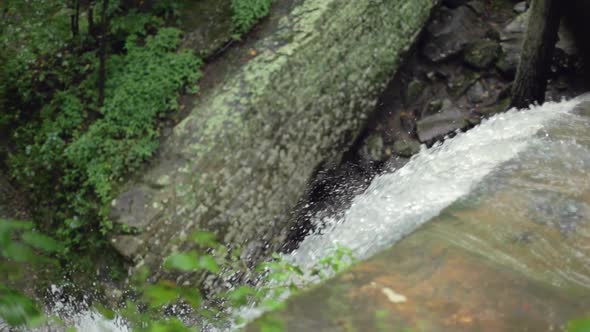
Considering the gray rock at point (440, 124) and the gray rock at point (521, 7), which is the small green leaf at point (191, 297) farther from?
the gray rock at point (521, 7)

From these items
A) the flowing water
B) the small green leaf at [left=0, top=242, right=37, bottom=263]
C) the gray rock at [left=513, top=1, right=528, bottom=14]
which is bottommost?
the gray rock at [left=513, top=1, right=528, bottom=14]

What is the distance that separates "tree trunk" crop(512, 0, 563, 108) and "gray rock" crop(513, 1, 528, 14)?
4.82ft

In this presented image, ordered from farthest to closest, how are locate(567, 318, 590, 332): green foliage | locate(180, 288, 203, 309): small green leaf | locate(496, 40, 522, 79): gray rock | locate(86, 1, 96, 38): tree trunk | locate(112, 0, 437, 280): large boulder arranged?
locate(496, 40, 522, 79): gray rock
locate(86, 1, 96, 38): tree trunk
locate(112, 0, 437, 280): large boulder
locate(180, 288, 203, 309): small green leaf
locate(567, 318, 590, 332): green foliage

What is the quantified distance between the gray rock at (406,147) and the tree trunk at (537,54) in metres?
1.05

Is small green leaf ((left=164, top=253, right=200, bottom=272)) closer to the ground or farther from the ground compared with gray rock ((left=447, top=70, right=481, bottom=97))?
farther from the ground

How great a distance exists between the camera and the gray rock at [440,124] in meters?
5.71

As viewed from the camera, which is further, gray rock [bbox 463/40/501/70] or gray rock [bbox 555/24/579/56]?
gray rock [bbox 463/40/501/70]

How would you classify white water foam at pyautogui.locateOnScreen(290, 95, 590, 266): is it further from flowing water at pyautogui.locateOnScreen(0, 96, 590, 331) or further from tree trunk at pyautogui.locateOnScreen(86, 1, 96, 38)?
tree trunk at pyautogui.locateOnScreen(86, 1, 96, 38)

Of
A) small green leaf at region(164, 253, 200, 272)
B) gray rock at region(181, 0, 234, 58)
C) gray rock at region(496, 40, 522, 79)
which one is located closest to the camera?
small green leaf at region(164, 253, 200, 272)

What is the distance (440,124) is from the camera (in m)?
5.79

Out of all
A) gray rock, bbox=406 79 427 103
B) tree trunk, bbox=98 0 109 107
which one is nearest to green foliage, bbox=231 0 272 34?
tree trunk, bbox=98 0 109 107

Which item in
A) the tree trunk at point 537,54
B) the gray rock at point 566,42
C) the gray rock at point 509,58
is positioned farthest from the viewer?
the gray rock at point 509,58

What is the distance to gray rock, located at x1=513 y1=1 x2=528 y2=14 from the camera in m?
A: 6.71

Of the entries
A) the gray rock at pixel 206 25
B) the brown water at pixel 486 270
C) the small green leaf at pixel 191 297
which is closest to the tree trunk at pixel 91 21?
the gray rock at pixel 206 25
